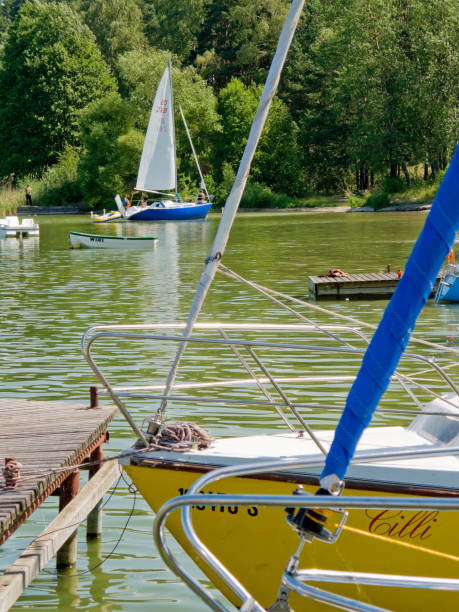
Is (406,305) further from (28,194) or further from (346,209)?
(28,194)

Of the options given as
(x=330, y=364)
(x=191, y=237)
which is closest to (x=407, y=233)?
(x=191, y=237)

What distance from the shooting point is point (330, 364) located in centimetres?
1564

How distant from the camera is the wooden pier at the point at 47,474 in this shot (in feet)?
21.1

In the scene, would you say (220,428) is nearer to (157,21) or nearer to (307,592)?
(307,592)

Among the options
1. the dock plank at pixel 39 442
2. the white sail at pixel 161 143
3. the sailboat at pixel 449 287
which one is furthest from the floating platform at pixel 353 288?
the white sail at pixel 161 143

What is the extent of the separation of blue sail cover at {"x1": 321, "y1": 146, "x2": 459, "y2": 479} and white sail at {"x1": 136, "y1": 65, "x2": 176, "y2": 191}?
64.4 metres

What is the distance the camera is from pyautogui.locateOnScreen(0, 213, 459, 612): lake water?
24.6 feet

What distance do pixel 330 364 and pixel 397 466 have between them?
381 inches

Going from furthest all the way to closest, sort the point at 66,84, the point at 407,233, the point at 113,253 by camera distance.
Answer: the point at 66,84 → the point at 407,233 → the point at 113,253

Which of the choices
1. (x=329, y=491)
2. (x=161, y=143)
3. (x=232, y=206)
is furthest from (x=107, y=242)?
(x=329, y=491)

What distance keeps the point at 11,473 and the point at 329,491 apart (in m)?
3.18

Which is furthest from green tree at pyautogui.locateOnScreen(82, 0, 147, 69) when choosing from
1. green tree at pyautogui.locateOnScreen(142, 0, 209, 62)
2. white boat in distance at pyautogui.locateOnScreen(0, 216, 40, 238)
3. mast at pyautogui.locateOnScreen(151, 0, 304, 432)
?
mast at pyautogui.locateOnScreen(151, 0, 304, 432)

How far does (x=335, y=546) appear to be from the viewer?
595cm

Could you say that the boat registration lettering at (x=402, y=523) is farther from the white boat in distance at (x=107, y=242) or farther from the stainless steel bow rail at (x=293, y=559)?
the white boat in distance at (x=107, y=242)
